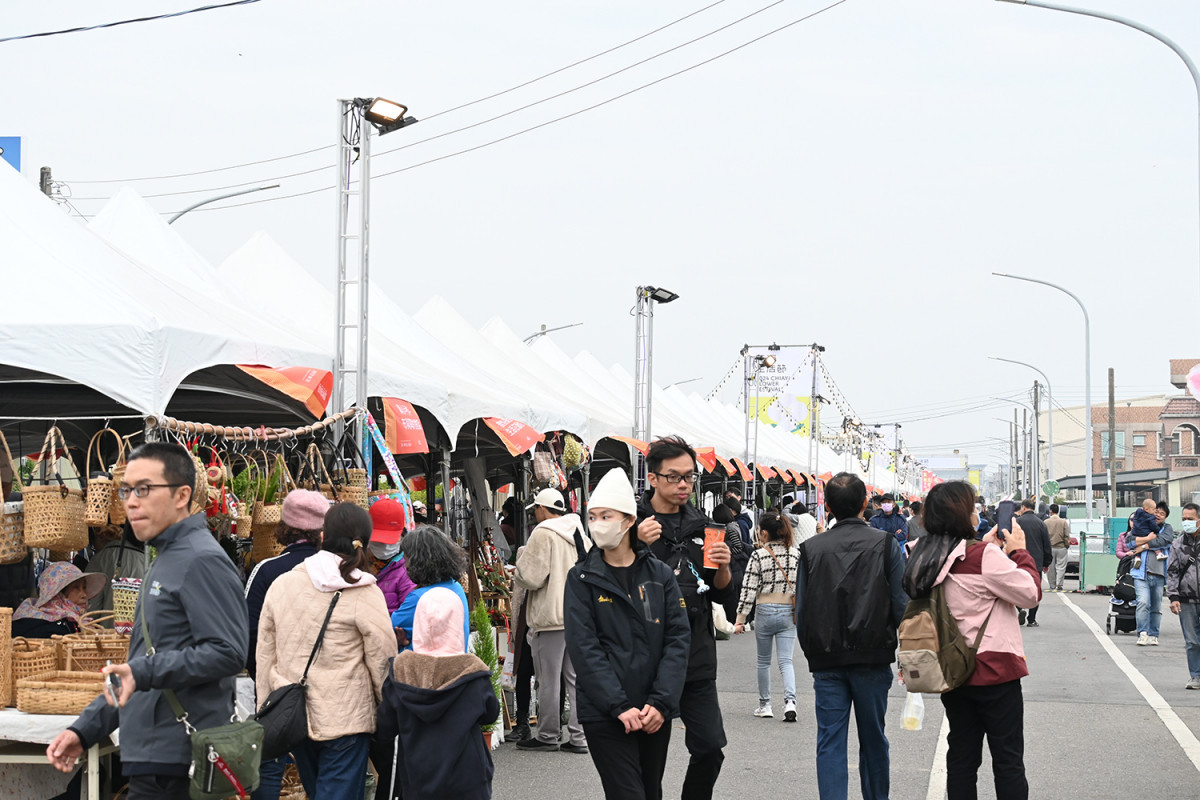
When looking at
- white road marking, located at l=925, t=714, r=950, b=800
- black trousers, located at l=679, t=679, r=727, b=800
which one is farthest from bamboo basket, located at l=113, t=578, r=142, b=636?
white road marking, located at l=925, t=714, r=950, b=800

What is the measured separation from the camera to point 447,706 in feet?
18.1

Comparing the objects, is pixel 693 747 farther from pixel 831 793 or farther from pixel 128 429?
pixel 128 429

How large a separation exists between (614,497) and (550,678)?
4241mm

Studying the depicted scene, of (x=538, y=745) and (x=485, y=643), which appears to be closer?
(x=485, y=643)

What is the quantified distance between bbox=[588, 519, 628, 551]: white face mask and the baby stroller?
550 inches

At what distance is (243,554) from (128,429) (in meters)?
1.37

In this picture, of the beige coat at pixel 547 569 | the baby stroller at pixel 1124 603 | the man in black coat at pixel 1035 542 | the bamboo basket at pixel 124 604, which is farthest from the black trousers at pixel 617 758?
the man in black coat at pixel 1035 542

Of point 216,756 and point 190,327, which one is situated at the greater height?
point 190,327

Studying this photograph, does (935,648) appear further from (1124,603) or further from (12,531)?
(1124,603)

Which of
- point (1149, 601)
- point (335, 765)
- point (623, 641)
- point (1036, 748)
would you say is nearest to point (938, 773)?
point (1036, 748)

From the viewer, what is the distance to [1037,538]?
794 inches

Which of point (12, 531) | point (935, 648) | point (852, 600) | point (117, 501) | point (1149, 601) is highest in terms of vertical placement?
point (117, 501)

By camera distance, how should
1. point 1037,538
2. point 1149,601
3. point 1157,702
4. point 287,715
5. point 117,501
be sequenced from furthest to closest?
point 1037,538, point 1149,601, point 1157,702, point 117,501, point 287,715

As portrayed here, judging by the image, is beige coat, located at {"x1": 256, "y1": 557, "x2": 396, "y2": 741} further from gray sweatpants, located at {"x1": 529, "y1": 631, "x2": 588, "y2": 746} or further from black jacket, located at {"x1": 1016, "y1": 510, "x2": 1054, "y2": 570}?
black jacket, located at {"x1": 1016, "y1": 510, "x2": 1054, "y2": 570}
